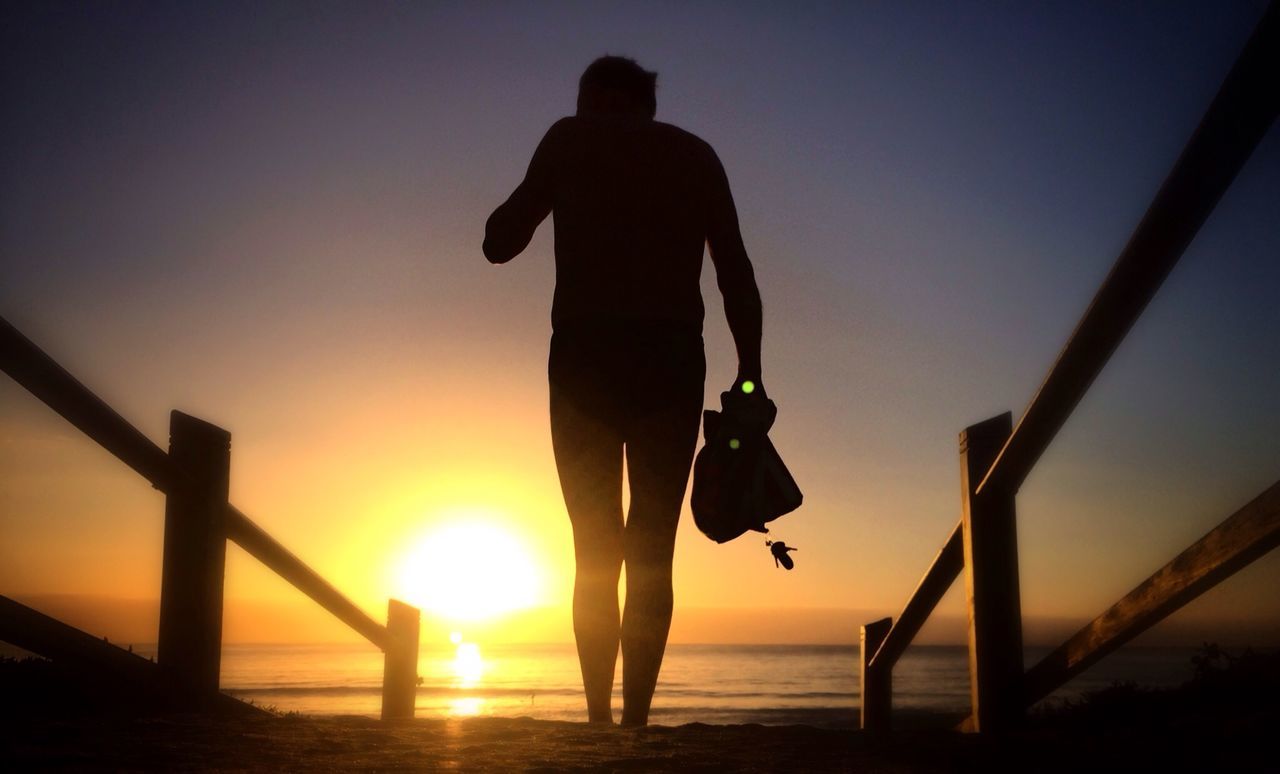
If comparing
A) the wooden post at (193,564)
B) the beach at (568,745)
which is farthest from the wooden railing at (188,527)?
the beach at (568,745)

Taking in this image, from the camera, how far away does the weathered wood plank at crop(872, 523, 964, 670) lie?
4484mm

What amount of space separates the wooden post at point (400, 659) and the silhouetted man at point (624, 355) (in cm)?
288

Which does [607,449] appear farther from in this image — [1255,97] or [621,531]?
[1255,97]

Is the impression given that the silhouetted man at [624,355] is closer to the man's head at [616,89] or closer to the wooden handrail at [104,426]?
the man's head at [616,89]

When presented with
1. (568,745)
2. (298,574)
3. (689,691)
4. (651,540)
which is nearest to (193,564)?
(298,574)

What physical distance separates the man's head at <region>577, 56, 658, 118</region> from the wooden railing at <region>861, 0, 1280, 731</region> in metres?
1.73

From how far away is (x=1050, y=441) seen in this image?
3373 millimetres

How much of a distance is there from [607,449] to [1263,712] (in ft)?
6.71

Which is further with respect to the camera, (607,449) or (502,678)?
(502,678)

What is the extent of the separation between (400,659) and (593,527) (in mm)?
3116

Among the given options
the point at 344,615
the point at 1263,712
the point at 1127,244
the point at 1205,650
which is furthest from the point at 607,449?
the point at 1205,650

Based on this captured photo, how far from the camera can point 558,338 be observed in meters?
3.66

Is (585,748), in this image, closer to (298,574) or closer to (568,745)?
(568,745)

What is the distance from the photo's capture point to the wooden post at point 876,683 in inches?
Answer: 237
